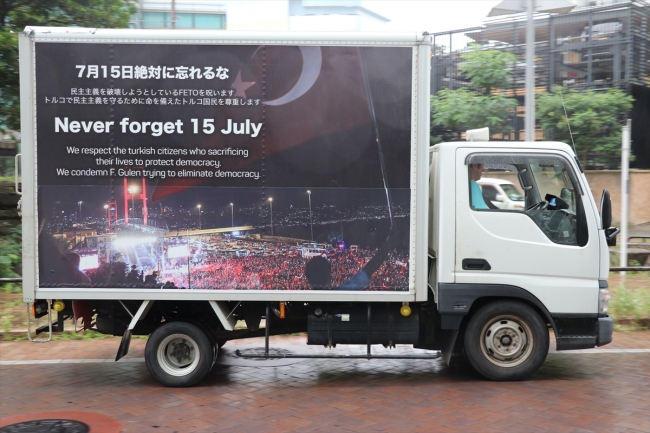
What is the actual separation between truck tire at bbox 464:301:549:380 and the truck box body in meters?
1.35

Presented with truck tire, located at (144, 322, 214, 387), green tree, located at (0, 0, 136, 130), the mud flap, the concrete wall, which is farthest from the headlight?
the concrete wall

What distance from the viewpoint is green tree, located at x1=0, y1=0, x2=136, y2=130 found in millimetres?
11969

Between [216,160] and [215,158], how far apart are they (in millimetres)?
21

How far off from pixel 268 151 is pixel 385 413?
8.63ft

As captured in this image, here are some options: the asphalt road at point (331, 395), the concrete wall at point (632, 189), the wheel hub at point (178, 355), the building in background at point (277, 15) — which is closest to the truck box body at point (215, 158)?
the wheel hub at point (178, 355)

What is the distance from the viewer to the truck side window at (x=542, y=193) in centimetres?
674

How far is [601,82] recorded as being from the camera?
19.3 meters

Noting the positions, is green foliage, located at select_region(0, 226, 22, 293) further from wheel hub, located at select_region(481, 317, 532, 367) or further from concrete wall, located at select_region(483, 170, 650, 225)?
concrete wall, located at select_region(483, 170, 650, 225)

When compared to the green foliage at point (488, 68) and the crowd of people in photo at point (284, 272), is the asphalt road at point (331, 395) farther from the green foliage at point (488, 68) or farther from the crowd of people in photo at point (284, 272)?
the green foliage at point (488, 68)

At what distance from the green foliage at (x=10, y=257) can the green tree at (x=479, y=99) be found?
9.73 metres

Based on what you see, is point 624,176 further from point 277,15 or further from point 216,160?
point 277,15

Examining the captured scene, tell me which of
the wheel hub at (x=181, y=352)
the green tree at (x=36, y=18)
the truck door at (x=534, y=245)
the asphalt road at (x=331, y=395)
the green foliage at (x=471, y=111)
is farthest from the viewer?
the green foliage at (x=471, y=111)

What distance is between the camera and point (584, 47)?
62.8ft

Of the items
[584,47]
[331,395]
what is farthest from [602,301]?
[584,47]
